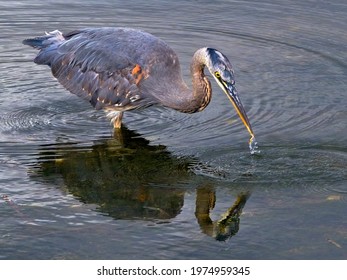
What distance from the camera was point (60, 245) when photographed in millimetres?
7051

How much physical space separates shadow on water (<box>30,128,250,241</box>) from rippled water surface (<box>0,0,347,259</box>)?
18 millimetres

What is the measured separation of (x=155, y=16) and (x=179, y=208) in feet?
19.7

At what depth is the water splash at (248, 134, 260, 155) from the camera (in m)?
8.74

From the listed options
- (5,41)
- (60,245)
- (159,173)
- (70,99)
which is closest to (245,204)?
(159,173)

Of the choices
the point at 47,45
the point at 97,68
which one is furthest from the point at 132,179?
the point at 47,45

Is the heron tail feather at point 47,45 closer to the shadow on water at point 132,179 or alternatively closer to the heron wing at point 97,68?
the heron wing at point 97,68

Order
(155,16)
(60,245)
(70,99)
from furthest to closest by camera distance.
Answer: (155,16)
(70,99)
(60,245)

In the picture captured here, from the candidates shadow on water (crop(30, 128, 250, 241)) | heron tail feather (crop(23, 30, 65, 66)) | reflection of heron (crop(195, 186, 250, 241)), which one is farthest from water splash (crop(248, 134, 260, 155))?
heron tail feather (crop(23, 30, 65, 66))

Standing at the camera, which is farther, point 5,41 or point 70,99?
point 5,41

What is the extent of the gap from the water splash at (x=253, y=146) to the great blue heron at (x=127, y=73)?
0.16 feet

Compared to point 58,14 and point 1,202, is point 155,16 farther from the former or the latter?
point 1,202

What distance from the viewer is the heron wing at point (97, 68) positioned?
9.59 metres

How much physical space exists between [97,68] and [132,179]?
1956mm

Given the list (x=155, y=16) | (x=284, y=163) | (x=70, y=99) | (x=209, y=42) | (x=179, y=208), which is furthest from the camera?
(x=155, y=16)
